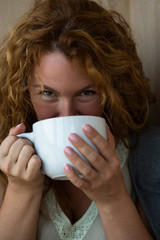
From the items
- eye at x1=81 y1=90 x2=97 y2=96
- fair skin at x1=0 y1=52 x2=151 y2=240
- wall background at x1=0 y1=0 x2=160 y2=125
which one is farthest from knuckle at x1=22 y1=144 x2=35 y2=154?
wall background at x1=0 y1=0 x2=160 y2=125

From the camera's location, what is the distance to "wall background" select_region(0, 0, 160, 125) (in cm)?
106

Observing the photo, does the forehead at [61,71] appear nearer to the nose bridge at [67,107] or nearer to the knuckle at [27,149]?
the nose bridge at [67,107]

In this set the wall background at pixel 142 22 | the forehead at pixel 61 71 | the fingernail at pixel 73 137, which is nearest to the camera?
the fingernail at pixel 73 137

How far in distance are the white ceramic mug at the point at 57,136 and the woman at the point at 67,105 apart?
23 millimetres

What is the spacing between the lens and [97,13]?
2.89 ft

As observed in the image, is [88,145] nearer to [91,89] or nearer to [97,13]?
[91,89]

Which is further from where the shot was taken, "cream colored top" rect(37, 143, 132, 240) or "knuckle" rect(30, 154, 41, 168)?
"cream colored top" rect(37, 143, 132, 240)

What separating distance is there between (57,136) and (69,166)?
65 millimetres

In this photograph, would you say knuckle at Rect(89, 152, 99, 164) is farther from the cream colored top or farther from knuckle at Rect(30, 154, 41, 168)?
the cream colored top

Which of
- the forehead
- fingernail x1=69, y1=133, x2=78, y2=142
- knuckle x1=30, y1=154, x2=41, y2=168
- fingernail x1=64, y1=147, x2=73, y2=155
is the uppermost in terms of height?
the forehead

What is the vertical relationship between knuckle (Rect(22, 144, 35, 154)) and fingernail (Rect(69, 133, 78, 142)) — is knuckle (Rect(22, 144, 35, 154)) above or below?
below

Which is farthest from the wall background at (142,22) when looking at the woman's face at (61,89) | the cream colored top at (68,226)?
the cream colored top at (68,226)

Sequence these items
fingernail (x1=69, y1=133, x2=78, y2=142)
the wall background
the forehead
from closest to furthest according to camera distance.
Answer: fingernail (x1=69, y1=133, x2=78, y2=142) < the forehead < the wall background

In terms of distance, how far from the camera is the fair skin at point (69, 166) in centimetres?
69
